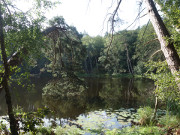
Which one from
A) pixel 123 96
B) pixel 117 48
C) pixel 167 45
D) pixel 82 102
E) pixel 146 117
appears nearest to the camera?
pixel 167 45

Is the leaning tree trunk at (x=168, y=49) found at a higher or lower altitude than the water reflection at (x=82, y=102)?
higher

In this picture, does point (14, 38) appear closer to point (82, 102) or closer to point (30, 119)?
point (30, 119)

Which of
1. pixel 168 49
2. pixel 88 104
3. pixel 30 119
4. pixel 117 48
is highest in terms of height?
pixel 117 48

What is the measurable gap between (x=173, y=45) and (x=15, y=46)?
9.35 ft

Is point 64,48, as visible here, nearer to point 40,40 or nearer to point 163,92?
point 40,40

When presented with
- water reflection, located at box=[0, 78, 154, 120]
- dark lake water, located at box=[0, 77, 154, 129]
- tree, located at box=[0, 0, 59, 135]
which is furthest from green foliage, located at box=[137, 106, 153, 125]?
tree, located at box=[0, 0, 59, 135]

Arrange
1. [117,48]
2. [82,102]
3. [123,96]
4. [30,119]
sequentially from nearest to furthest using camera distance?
[30,119] → [82,102] → [123,96] → [117,48]

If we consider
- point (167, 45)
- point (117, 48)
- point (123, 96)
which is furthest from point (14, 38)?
point (117, 48)

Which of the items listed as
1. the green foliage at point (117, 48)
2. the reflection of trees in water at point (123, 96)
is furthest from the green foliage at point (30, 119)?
the reflection of trees in water at point (123, 96)

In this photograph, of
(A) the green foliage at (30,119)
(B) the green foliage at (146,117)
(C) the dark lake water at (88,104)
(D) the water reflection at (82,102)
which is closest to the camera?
(A) the green foliage at (30,119)

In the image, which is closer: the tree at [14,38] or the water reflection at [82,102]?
the tree at [14,38]

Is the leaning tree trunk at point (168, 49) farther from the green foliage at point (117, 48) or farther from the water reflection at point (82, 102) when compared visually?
the water reflection at point (82, 102)

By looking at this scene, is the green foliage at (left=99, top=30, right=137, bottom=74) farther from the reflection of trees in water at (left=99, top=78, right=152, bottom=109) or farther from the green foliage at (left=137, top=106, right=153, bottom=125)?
the reflection of trees in water at (left=99, top=78, right=152, bottom=109)

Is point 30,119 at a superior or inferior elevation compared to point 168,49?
inferior
